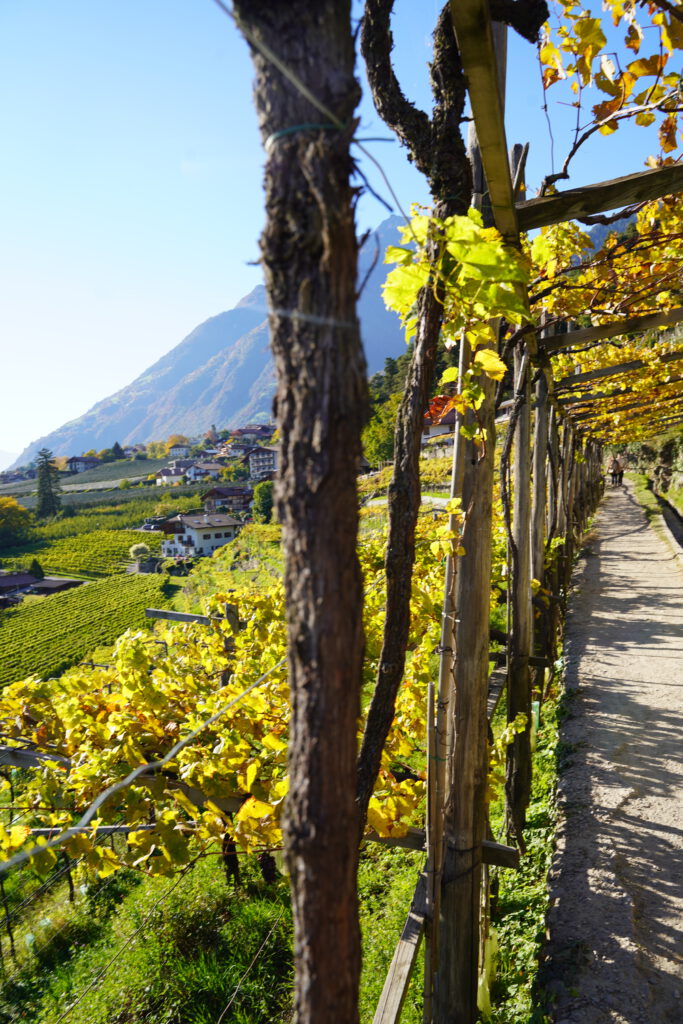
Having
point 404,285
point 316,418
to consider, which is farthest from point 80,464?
point 316,418

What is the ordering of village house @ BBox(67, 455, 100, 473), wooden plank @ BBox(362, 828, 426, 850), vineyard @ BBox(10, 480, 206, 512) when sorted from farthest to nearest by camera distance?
1. village house @ BBox(67, 455, 100, 473)
2. vineyard @ BBox(10, 480, 206, 512)
3. wooden plank @ BBox(362, 828, 426, 850)

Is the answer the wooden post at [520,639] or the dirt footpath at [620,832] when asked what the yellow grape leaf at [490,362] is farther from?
the dirt footpath at [620,832]

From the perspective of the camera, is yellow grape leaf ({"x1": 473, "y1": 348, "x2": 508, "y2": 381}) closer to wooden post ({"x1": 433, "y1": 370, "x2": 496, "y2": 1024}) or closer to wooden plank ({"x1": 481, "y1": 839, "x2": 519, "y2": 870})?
wooden post ({"x1": 433, "y1": 370, "x2": 496, "y2": 1024})

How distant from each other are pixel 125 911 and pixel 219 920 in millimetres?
2243

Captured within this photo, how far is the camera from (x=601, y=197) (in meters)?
2.15

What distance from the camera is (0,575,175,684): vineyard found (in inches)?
1458

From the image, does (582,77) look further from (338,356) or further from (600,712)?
(600,712)

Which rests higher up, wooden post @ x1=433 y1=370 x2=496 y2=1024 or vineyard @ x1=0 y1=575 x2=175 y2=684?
wooden post @ x1=433 y1=370 x2=496 y2=1024

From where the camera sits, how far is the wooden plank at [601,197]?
2.05m

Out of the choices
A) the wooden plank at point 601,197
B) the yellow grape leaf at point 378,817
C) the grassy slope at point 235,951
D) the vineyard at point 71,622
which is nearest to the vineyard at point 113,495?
the vineyard at point 71,622

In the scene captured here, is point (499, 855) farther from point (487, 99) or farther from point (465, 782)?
point (487, 99)

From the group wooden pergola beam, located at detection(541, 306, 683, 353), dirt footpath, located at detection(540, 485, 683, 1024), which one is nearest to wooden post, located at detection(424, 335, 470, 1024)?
dirt footpath, located at detection(540, 485, 683, 1024)

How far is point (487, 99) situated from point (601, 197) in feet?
2.20

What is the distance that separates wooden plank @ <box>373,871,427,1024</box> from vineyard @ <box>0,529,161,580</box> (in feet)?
192
